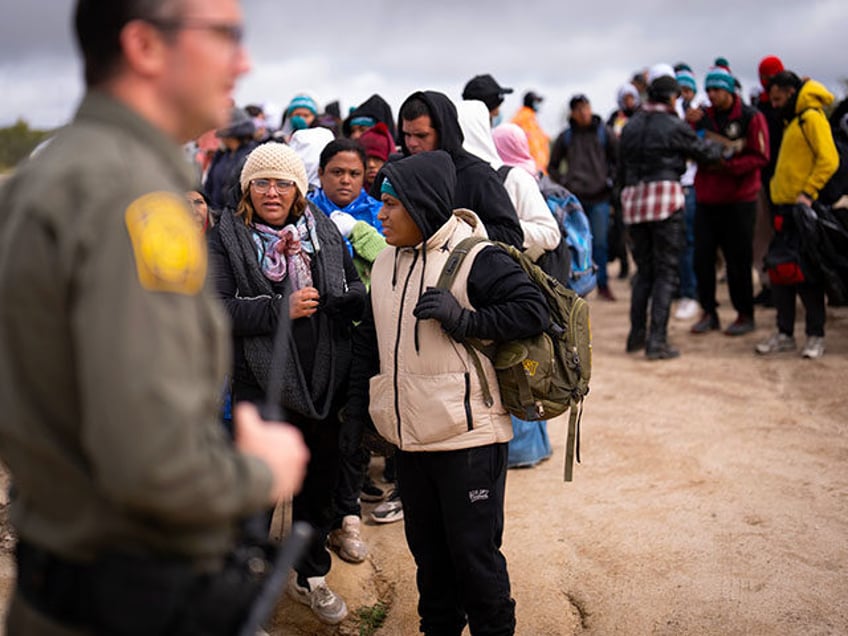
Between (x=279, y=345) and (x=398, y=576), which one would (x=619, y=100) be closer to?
(x=398, y=576)

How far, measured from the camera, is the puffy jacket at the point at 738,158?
8.57 m

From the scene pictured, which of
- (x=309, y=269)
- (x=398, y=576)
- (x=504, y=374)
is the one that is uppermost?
(x=309, y=269)

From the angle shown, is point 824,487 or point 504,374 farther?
point 824,487

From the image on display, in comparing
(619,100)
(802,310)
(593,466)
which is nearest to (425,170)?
(593,466)

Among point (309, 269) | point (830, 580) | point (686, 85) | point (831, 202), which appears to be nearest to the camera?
point (309, 269)

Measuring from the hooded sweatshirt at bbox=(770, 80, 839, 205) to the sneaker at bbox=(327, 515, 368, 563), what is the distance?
5.02 m

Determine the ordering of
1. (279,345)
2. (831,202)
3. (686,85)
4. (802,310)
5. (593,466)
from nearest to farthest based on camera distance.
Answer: (279,345) → (593,466) → (831,202) → (802,310) → (686,85)

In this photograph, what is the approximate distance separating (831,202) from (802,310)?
222cm

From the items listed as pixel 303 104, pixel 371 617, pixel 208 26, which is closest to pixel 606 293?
pixel 303 104

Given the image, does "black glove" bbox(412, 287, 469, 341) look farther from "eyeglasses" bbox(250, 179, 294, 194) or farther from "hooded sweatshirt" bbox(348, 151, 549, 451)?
"eyeglasses" bbox(250, 179, 294, 194)

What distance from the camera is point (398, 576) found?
472 cm

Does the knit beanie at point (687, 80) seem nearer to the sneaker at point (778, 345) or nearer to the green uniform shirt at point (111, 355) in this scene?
the sneaker at point (778, 345)

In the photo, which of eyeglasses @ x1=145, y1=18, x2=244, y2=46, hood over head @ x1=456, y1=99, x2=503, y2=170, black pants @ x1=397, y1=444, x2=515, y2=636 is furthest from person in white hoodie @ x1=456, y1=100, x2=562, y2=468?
eyeglasses @ x1=145, y1=18, x2=244, y2=46

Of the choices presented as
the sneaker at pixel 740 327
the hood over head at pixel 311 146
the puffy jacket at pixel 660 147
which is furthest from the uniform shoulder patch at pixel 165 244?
the sneaker at pixel 740 327
